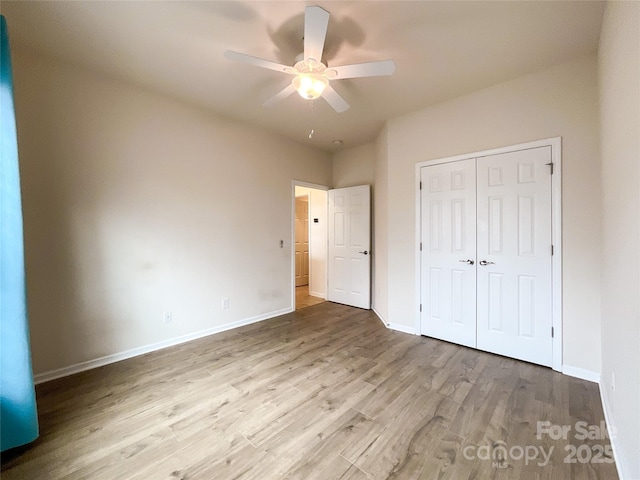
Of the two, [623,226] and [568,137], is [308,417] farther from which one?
[568,137]

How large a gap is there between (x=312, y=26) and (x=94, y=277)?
2.78m

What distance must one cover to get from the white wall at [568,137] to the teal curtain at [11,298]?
3478 mm

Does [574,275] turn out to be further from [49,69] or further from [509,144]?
[49,69]

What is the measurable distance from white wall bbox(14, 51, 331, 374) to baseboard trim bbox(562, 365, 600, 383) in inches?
133

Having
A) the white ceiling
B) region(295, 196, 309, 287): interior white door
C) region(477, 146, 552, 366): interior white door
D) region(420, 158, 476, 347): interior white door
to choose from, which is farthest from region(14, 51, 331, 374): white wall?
region(477, 146, 552, 366): interior white door

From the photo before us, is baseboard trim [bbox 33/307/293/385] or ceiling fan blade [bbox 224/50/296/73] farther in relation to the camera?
baseboard trim [bbox 33/307/293/385]

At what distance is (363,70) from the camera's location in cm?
179

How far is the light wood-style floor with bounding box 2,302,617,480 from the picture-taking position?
Answer: 1.36 m

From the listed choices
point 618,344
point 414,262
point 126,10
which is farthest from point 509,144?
point 126,10

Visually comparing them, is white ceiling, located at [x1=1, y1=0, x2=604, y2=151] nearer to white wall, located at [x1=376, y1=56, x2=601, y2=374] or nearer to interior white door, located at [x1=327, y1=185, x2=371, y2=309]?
white wall, located at [x1=376, y1=56, x2=601, y2=374]

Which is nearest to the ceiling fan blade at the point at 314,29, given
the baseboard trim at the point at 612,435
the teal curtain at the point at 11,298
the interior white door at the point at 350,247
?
the teal curtain at the point at 11,298

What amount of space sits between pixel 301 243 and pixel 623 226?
5.44m

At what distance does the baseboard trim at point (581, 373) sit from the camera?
6.96 ft

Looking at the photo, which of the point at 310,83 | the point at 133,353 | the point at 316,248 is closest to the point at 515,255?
the point at 310,83
